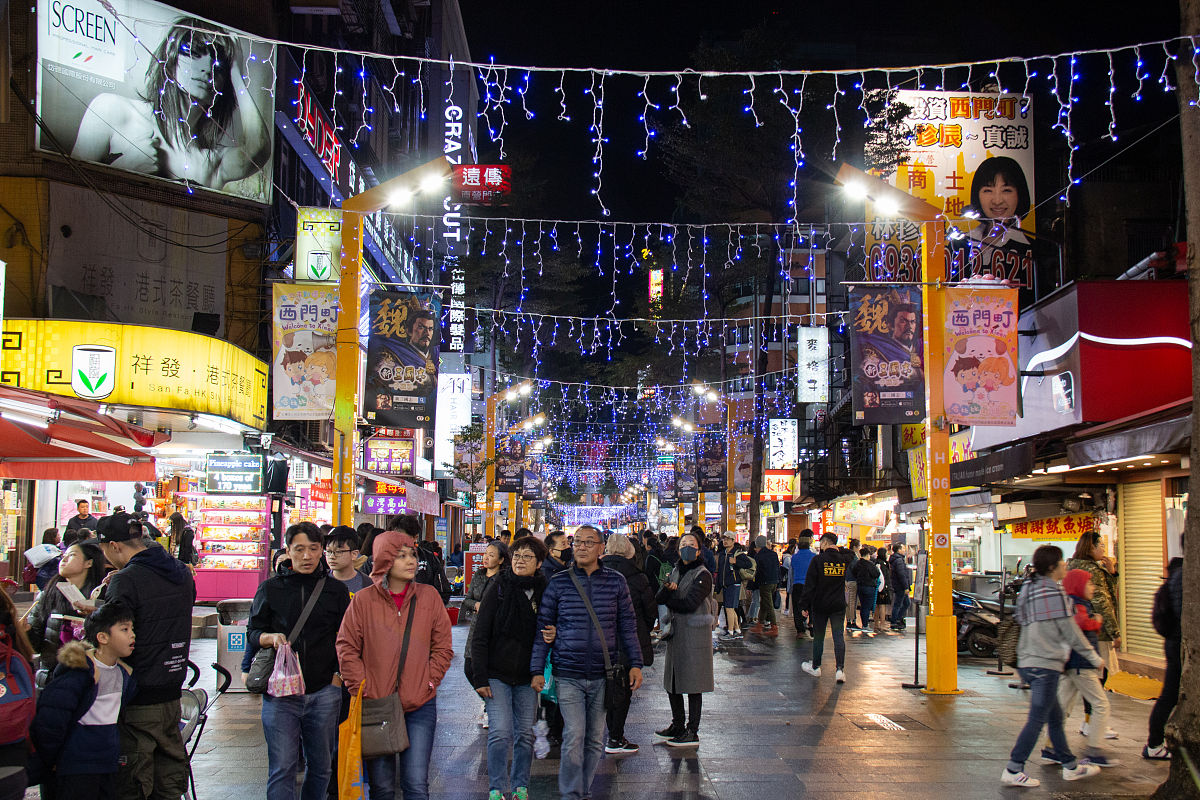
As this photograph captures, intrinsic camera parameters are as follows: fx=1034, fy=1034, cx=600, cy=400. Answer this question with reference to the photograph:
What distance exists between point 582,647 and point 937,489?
24.6 feet

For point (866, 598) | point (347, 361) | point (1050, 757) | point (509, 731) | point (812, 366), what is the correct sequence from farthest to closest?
point (812, 366)
point (866, 598)
point (347, 361)
point (1050, 757)
point (509, 731)

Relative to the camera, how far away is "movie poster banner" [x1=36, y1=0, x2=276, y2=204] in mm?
17922

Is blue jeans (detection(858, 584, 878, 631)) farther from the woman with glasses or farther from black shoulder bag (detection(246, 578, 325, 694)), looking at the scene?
black shoulder bag (detection(246, 578, 325, 694))

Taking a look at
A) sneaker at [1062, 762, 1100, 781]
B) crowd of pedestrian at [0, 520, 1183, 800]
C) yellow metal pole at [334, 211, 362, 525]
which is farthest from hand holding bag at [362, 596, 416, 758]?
yellow metal pole at [334, 211, 362, 525]

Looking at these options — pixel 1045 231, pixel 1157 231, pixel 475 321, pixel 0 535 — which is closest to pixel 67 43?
pixel 0 535

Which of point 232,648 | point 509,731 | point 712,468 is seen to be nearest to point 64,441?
point 232,648

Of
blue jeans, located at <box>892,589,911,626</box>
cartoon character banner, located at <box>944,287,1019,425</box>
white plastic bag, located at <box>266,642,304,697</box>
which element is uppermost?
cartoon character banner, located at <box>944,287,1019,425</box>

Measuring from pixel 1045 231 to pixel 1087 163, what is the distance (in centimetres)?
175

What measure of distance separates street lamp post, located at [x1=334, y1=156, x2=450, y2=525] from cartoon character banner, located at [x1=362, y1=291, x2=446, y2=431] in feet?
1.39

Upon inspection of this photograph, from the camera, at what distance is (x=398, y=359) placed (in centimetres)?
1343

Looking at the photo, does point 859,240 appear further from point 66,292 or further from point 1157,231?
point 66,292

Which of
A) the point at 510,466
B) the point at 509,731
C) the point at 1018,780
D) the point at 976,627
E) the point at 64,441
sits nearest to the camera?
the point at 509,731

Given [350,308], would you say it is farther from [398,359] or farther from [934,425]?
[934,425]

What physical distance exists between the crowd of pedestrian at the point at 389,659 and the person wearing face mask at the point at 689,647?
20 mm
